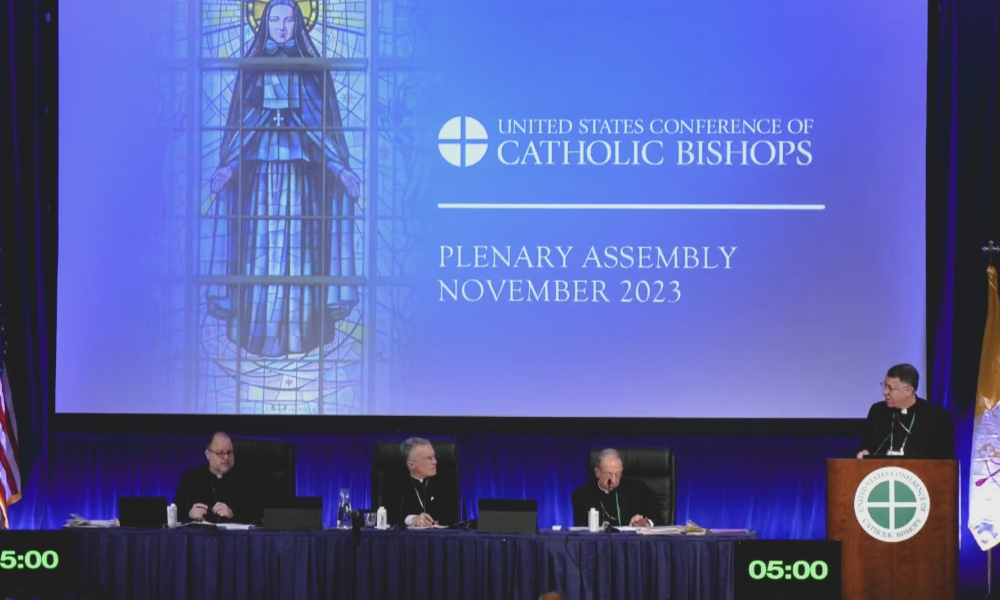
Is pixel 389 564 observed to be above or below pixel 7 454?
below

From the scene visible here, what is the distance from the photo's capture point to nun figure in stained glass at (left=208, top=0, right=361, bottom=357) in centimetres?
762

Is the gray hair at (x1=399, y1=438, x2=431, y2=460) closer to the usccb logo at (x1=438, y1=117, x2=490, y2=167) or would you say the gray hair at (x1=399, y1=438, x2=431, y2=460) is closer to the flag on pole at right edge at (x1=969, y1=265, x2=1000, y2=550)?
the usccb logo at (x1=438, y1=117, x2=490, y2=167)

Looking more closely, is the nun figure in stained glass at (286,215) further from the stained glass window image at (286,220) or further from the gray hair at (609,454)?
the gray hair at (609,454)

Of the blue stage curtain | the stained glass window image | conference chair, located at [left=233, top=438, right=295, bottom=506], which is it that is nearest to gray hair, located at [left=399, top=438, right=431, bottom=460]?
conference chair, located at [left=233, top=438, right=295, bottom=506]

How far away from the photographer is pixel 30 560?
18.0 feet

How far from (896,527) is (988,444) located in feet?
7.23

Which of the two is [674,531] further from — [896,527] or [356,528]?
[356,528]

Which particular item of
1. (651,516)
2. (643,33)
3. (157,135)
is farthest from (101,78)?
(651,516)

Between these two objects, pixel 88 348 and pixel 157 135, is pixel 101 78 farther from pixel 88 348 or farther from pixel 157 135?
pixel 88 348

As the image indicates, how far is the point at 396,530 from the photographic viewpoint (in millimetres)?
5754

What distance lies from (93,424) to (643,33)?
393 centimetres

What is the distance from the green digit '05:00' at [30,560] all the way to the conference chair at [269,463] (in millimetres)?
1412

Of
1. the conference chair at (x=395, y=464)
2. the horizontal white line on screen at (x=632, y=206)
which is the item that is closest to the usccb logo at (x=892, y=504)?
the conference chair at (x=395, y=464)

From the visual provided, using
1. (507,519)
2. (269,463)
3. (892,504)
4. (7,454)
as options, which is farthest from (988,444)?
(7,454)
